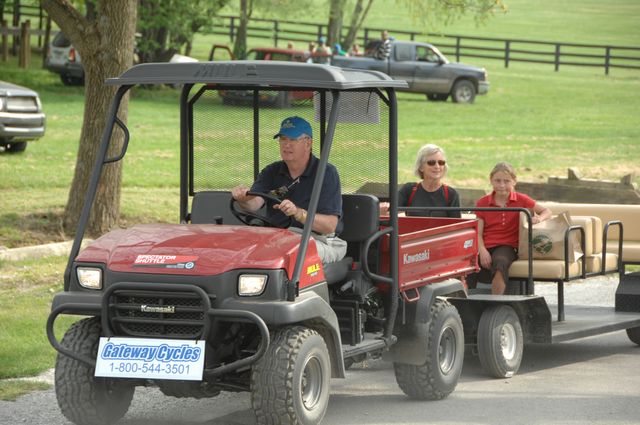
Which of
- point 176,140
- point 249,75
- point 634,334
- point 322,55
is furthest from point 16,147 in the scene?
point 322,55

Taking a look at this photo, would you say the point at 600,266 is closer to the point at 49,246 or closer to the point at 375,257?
the point at 375,257

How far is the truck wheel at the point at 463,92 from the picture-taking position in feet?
116

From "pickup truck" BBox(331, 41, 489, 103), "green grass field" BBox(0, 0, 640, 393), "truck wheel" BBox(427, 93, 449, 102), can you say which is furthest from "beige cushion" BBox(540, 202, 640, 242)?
"truck wheel" BBox(427, 93, 449, 102)

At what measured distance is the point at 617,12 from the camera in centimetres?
7112

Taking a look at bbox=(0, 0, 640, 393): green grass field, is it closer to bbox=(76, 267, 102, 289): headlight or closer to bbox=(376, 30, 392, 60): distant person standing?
bbox=(376, 30, 392, 60): distant person standing

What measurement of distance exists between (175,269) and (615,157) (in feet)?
59.5

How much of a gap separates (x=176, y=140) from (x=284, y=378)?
17.8 meters

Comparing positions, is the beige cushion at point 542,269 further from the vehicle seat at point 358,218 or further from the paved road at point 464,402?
the vehicle seat at point 358,218

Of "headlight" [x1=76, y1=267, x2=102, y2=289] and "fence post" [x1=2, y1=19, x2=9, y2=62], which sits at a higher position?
"fence post" [x1=2, y1=19, x2=9, y2=62]

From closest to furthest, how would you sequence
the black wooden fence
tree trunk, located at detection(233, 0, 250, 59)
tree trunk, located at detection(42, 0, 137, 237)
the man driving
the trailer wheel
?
the man driving
the trailer wheel
tree trunk, located at detection(42, 0, 137, 237)
tree trunk, located at detection(233, 0, 250, 59)
the black wooden fence

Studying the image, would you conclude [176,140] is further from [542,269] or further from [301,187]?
[301,187]

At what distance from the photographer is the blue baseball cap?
7.52 metres

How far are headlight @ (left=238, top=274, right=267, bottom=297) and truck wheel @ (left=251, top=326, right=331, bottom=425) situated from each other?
28cm

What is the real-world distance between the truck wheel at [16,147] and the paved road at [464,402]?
12923 millimetres
